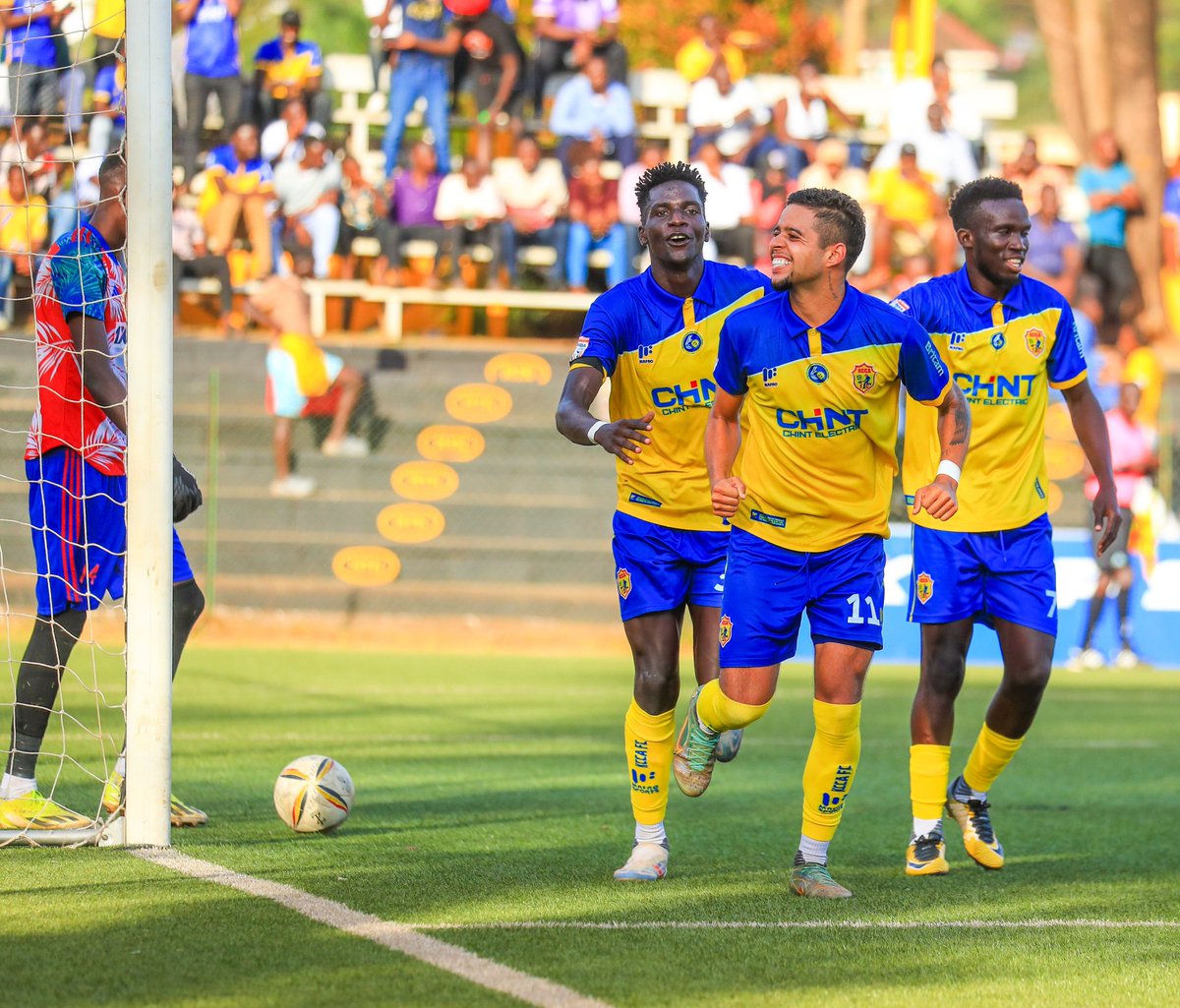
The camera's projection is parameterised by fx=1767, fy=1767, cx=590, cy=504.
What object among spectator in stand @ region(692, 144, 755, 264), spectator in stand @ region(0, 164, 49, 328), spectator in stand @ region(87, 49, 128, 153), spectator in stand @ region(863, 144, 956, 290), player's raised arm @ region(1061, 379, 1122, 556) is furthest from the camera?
spectator in stand @ region(863, 144, 956, 290)

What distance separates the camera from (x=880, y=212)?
20422 millimetres

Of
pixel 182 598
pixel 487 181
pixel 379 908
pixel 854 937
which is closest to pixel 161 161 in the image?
pixel 182 598

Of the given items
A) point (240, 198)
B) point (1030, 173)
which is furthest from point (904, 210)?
point (240, 198)

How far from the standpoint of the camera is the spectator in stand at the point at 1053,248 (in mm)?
19844

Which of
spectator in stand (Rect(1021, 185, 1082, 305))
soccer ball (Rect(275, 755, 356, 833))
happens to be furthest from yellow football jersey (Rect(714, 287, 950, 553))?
spectator in stand (Rect(1021, 185, 1082, 305))

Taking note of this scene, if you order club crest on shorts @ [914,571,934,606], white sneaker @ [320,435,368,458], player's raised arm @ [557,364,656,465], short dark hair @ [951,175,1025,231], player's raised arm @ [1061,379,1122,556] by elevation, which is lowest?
white sneaker @ [320,435,368,458]

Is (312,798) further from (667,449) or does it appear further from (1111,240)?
(1111,240)

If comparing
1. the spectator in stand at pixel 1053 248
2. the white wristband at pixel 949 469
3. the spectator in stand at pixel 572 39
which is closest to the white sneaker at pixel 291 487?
the spectator in stand at pixel 572 39

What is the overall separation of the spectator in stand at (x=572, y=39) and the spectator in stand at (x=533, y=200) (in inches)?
47.8

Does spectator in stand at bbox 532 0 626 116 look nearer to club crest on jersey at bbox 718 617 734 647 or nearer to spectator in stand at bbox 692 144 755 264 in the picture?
spectator in stand at bbox 692 144 755 264

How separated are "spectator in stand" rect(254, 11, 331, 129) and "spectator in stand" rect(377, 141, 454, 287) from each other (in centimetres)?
126

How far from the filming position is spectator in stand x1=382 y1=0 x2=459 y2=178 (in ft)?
66.2

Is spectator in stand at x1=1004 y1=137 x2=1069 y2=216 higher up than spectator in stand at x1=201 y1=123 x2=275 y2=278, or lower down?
higher up

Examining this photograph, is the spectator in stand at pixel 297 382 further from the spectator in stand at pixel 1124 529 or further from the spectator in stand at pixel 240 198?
the spectator in stand at pixel 1124 529
